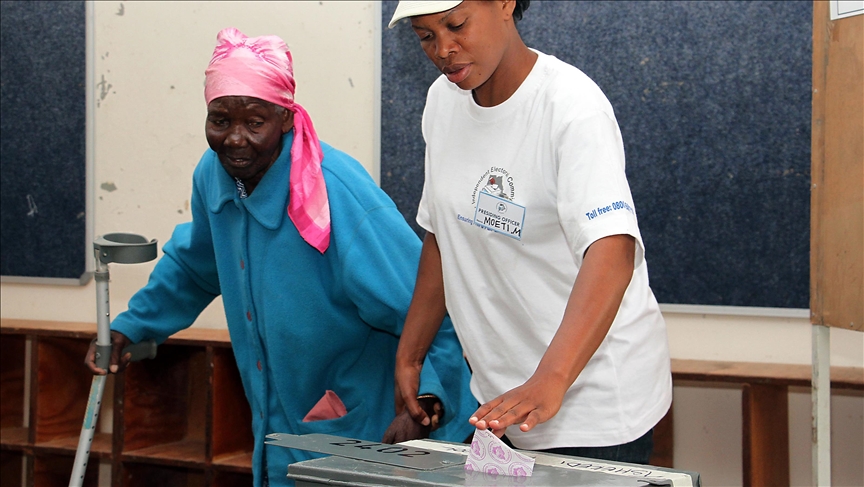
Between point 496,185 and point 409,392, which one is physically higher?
point 496,185

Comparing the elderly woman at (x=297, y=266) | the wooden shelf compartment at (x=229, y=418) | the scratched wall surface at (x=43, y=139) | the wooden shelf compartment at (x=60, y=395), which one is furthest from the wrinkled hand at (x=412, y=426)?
the scratched wall surface at (x=43, y=139)

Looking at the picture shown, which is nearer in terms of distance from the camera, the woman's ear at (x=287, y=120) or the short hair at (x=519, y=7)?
the short hair at (x=519, y=7)

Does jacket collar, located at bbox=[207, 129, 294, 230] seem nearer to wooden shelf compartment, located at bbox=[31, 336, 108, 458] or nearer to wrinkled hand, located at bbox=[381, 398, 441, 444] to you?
wrinkled hand, located at bbox=[381, 398, 441, 444]

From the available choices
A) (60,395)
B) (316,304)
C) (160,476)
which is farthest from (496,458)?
(60,395)

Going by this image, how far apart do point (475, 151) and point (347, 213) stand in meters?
0.44

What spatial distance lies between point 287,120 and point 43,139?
1.61m

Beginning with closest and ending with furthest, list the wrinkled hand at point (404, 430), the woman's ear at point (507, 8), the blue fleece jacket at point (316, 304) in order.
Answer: the woman's ear at point (507, 8), the wrinkled hand at point (404, 430), the blue fleece jacket at point (316, 304)

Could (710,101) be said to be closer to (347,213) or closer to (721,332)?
(721,332)

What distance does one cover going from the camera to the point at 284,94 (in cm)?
164

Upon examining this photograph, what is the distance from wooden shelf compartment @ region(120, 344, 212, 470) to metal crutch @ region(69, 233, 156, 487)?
26.5 inches

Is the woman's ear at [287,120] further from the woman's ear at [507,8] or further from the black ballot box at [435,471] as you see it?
the black ballot box at [435,471]

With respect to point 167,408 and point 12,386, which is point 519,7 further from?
point 12,386

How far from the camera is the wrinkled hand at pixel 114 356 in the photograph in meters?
1.76

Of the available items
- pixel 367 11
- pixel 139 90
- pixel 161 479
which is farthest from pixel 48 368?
pixel 367 11
